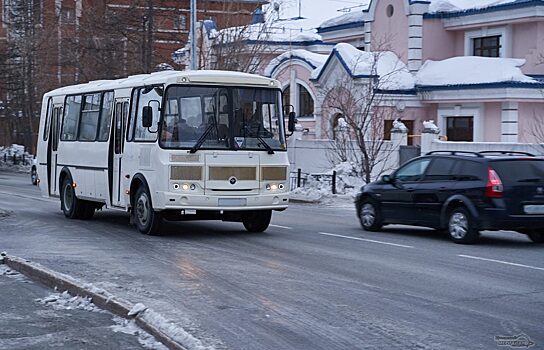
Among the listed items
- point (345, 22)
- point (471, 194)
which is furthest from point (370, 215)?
point (345, 22)

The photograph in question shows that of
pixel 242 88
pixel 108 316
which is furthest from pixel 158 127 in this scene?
pixel 108 316

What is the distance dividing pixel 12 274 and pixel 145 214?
16.7 ft

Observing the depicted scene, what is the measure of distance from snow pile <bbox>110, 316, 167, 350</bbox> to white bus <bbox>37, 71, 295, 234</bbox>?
690 centimetres

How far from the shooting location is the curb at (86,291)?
829 cm

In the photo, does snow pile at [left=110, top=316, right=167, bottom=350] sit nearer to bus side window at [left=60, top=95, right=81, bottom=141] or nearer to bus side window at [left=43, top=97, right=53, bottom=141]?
bus side window at [left=60, top=95, right=81, bottom=141]

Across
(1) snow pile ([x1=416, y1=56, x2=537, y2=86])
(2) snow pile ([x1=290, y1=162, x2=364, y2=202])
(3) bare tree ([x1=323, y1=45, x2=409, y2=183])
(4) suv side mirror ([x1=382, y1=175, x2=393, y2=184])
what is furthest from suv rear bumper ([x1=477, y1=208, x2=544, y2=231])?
(1) snow pile ([x1=416, y1=56, x2=537, y2=86])

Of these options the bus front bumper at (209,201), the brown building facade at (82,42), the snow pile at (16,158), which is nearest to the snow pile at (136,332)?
the bus front bumper at (209,201)

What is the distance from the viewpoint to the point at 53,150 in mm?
21781

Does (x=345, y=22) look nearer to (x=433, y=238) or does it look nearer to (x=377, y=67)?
(x=377, y=67)

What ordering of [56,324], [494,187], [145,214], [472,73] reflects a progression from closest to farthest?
[56,324], [494,187], [145,214], [472,73]

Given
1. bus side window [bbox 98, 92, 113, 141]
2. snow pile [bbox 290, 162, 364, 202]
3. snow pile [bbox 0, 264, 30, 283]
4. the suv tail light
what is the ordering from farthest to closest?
snow pile [bbox 290, 162, 364, 202] < bus side window [bbox 98, 92, 113, 141] < the suv tail light < snow pile [bbox 0, 264, 30, 283]

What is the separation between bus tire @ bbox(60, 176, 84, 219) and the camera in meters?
20.4

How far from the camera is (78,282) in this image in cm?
1069

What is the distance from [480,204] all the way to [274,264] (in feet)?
13.9
